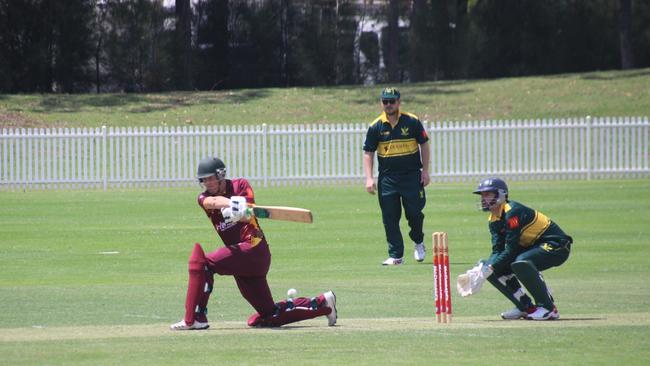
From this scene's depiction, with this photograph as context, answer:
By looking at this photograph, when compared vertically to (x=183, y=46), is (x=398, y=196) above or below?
below

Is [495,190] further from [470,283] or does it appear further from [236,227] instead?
[236,227]

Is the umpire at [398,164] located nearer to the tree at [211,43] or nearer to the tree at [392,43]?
the tree at [392,43]

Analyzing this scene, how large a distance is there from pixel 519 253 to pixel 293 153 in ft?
68.1

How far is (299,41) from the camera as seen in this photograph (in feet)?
163

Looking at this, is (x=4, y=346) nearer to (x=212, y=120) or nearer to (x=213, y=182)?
(x=213, y=182)

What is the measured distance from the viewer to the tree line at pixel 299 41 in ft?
152

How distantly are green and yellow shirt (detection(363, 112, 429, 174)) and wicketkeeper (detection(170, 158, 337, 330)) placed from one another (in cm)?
523

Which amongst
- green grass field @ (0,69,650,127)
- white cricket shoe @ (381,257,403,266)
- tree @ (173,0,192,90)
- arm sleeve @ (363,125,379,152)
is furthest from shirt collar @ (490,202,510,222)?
tree @ (173,0,192,90)

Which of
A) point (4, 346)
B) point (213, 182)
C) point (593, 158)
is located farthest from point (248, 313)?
point (593, 158)

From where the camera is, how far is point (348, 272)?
52.4 ft

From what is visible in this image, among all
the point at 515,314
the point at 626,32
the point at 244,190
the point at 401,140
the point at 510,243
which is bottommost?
the point at 515,314

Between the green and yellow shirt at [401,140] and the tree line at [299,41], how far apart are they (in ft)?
103

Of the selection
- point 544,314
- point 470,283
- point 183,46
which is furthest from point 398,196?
point 183,46

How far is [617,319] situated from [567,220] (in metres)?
10.4
